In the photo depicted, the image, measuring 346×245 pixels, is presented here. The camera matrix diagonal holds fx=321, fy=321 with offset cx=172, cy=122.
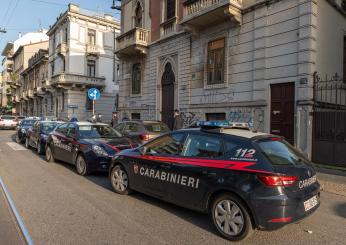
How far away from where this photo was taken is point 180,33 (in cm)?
1758

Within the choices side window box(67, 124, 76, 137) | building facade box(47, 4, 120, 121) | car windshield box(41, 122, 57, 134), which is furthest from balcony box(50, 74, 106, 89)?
side window box(67, 124, 76, 137)

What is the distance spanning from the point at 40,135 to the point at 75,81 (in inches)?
928

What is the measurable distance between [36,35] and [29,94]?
21714 mm

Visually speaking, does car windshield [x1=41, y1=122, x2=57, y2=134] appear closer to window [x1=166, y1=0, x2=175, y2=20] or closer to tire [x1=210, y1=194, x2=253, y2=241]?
window [x1=166, y1=0, x2=175, y2=20]

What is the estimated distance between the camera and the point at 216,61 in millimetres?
15391

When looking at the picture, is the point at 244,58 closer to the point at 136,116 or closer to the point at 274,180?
the point at 136,116

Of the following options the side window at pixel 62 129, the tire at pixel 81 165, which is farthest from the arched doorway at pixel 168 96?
the tire at pixel 81 165

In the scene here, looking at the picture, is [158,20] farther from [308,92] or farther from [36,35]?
[36,35]

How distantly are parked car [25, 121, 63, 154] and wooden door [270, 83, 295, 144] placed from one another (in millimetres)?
8623

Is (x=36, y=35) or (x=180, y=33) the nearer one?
(x=180, y=33)

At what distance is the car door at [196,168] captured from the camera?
15.6ft

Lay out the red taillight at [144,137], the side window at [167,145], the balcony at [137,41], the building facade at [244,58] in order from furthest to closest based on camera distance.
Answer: the balcony at [137,41] → the building facade at [244,58] → the red taillight at [144,137] → the side window at [167,145]

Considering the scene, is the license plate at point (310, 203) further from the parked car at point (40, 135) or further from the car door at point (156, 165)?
the parked car at point (40, 135)

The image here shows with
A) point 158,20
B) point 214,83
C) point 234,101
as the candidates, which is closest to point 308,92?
point 234,101
